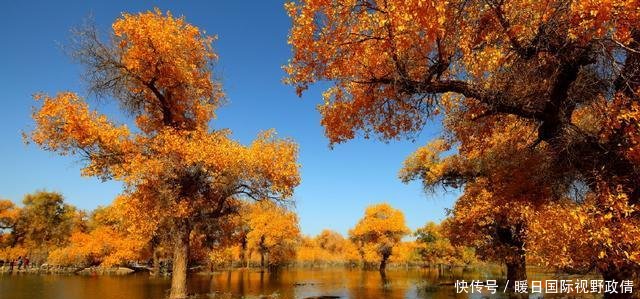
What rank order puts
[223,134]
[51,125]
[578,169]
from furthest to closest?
1. [223,134]
2. [51,125]
3. [578,169]

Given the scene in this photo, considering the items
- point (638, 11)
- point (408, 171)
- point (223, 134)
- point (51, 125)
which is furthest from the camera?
point (408, 171)

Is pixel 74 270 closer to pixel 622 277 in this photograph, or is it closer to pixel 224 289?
pixel 224 289

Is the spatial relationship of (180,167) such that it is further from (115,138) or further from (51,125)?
(51,125)

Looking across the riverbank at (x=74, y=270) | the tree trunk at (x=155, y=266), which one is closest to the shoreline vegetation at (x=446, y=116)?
the tree trunk at (x=155, y=266)

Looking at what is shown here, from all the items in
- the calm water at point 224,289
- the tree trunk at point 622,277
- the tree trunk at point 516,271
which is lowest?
the calm water at point 224,289

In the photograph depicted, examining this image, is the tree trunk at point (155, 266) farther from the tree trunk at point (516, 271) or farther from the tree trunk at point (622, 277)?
the tree trunk at point (622, 277)

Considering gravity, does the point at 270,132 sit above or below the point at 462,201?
above

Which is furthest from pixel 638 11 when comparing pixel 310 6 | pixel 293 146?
pixel 293 146

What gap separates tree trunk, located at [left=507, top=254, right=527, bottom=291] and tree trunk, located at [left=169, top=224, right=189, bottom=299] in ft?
63.4

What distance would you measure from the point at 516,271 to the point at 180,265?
827 inches

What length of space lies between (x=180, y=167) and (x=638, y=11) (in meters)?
19.0

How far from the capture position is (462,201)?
2912 centimetres

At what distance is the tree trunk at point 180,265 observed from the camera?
23.5m

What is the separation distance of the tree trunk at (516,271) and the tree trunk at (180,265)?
19317 mm
